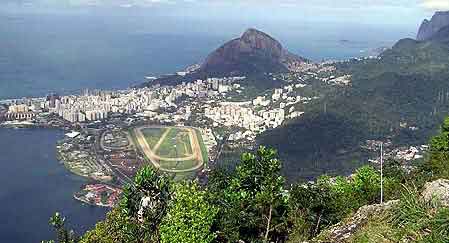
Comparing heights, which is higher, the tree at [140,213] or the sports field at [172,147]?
the tree at [140,213]

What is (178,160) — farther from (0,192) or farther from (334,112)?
(334,112)

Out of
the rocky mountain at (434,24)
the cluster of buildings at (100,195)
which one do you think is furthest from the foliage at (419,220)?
the rocky mountain at (434,24)

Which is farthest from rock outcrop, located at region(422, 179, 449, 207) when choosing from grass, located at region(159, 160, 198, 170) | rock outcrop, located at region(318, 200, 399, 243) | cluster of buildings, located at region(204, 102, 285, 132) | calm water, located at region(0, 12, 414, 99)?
calm water, located at region(0, 12, 414, 99)

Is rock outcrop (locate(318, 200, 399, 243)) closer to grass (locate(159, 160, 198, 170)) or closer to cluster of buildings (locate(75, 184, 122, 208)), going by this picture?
cluster of buildings (locate(75, 184, 122, 208))

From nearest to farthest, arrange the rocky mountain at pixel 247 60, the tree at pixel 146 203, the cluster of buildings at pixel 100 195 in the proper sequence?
the tree at pixel 146 203
the cluster of buildings at pixel 100 195
the rocky mountain at pixel 247 60

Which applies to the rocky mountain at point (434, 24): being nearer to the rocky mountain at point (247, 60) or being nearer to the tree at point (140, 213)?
the rocky mountain at point (247, 60)

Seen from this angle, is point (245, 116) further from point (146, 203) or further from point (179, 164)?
point (146, 203)
